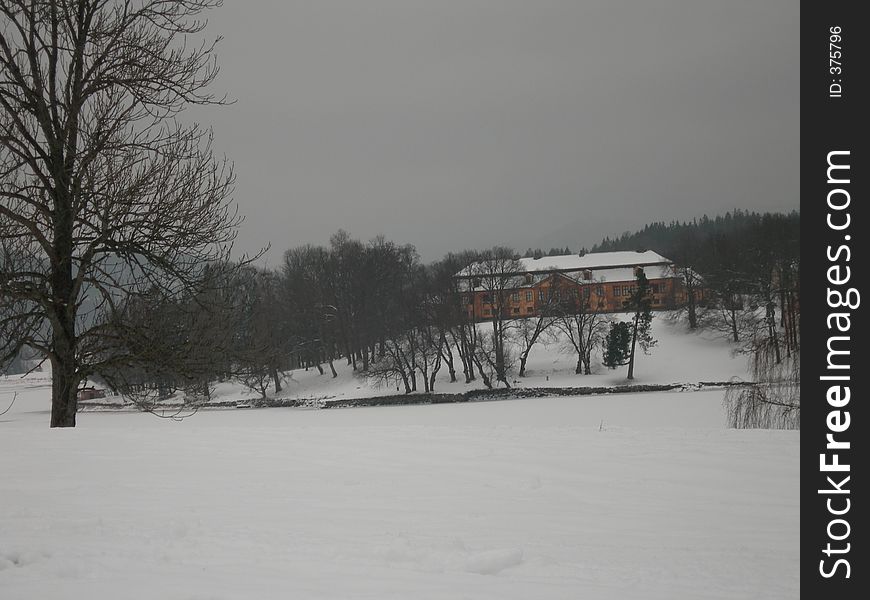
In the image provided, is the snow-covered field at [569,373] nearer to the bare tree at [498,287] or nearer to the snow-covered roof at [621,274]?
the bare tree at [498,287]

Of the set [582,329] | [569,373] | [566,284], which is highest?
[566,284]

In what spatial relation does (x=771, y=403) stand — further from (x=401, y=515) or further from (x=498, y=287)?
(x=498, y=287)

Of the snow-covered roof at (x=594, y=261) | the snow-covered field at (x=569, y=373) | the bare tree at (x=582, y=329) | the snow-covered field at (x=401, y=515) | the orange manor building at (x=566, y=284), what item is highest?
the snow-covered roof at (x=594, y=261)

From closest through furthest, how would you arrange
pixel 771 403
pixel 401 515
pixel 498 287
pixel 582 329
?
pixel 401 515 < pixel 771 403 < pixel 582 329 < pixel 498 287

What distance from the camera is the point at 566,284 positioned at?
77812mm

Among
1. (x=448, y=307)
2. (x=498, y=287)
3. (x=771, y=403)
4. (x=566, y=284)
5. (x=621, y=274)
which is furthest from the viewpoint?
(x=621, y=274)

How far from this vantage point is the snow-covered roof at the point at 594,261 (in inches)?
3969

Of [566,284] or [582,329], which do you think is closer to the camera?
[582,329]

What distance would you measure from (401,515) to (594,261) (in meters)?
102

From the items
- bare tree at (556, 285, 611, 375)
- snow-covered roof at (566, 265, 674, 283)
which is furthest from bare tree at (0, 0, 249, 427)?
snow-covered roof at (566, 265, 674, 283)

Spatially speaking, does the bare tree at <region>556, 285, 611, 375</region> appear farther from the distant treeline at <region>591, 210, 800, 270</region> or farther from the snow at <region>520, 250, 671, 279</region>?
the snow at <region>520, 250, 671, 279</region>

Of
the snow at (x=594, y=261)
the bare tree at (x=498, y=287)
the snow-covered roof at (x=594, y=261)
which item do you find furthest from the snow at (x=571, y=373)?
the snow at (x=594, y=261)

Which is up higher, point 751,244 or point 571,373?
point 751,244

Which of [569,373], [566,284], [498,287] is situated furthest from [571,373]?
[566,284]
